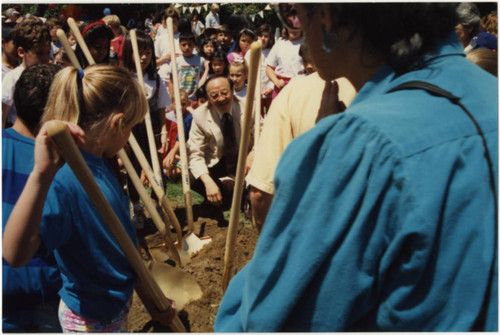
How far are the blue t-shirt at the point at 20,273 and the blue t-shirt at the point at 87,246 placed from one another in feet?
0.45

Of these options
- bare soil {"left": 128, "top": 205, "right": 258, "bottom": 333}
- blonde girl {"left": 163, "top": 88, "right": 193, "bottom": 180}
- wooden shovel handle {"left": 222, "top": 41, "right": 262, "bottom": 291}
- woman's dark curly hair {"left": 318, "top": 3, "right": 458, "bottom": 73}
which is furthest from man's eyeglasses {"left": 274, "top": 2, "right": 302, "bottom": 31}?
blonde girl {"left": 163, "top": 88, "right": 193, "bottom": 180}

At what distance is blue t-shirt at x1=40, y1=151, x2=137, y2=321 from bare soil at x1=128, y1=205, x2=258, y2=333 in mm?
1173

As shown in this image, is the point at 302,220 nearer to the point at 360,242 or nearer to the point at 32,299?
the point at 360,242

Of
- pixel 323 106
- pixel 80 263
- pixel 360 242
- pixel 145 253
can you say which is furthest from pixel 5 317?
pixel 145 253

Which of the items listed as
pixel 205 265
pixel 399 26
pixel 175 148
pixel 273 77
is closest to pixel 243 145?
pixel 399 26

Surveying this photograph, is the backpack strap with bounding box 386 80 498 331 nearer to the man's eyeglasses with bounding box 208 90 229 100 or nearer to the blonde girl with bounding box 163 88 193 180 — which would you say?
the man's eyeglasses with bounding box 208 90 229 100

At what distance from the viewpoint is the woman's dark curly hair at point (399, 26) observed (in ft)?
2.96

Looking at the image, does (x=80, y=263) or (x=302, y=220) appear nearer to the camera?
(x=302, y=220)

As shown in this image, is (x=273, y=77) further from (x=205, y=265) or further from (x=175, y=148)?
(x=205, y=265)

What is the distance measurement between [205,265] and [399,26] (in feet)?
9.91

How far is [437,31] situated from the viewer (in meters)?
0.93

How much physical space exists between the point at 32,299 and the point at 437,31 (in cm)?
165

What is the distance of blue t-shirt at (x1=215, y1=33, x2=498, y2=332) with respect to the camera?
0.76 metres

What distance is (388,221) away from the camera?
2.52ft
